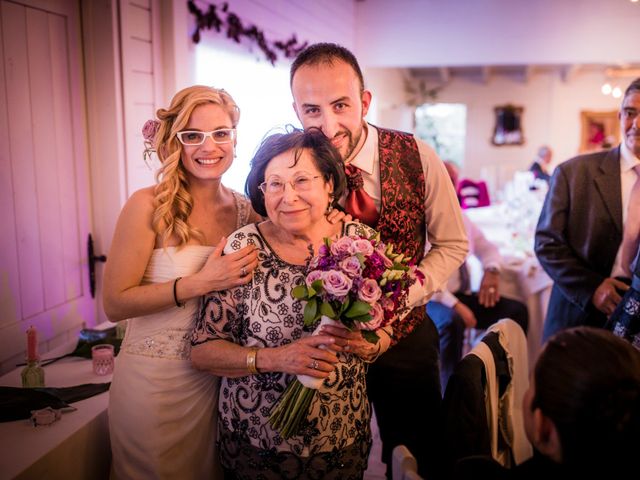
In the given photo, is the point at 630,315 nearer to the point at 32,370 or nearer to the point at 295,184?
the point at 295,184

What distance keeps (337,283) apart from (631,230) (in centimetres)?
193

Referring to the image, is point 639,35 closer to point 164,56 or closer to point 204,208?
point 164,56

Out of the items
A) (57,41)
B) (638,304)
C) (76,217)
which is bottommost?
(638,304)

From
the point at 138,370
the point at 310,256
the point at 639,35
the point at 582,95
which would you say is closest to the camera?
the point at 310,256

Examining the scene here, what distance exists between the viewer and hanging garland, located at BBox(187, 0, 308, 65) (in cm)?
394

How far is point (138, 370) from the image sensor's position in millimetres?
2031

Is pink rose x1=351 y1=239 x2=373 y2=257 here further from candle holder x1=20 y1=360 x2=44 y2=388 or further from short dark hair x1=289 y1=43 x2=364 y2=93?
candle holder x1=20 y1=360 x2=44 y2=388

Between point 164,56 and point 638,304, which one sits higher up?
point 164,56

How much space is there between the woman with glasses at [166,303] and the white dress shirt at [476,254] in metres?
2.33

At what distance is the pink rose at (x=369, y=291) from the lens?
151 centimetres

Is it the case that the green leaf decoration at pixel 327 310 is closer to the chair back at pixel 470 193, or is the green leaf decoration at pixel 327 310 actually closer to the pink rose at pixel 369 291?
the pink rose at pixel 369 291

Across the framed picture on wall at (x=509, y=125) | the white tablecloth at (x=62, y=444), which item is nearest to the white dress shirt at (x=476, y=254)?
the white tablecloth at (x=62, y=444)

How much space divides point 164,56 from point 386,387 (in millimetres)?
2536

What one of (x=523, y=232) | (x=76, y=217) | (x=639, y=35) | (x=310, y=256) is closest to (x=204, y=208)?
(x=310, y=256)
